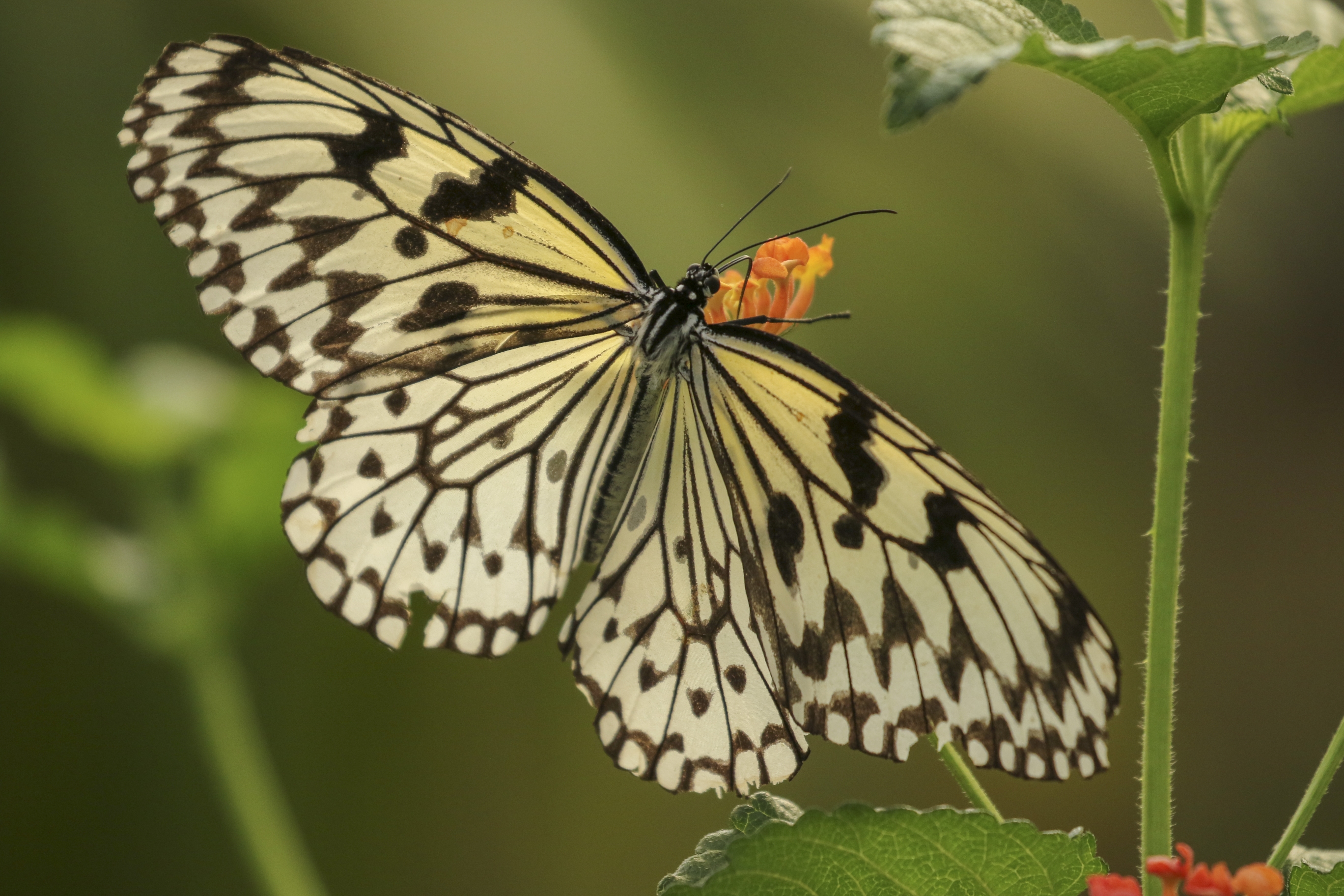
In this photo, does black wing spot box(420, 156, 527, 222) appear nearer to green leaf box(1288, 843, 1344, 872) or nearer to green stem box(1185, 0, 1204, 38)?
green stem box(1185, 0, 1204, 38)

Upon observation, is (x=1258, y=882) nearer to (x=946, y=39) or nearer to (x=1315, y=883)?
(x=1315, y=883)

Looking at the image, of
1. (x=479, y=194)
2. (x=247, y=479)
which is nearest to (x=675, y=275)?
(x=247, y=479)

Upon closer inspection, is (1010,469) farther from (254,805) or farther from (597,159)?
(254,805)

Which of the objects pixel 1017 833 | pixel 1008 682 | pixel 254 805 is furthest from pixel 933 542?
pixel 254 805

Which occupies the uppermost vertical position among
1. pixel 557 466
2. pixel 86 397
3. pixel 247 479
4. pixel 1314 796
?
pixel 86 397

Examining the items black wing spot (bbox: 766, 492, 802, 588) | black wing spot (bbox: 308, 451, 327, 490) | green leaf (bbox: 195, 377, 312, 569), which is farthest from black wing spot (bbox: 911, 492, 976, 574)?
green leaf (bbox: 195, 377, 312, 569)

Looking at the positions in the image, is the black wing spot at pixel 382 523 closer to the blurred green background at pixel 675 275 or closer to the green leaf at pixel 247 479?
Answer: the green leaf at pixel 247 479
